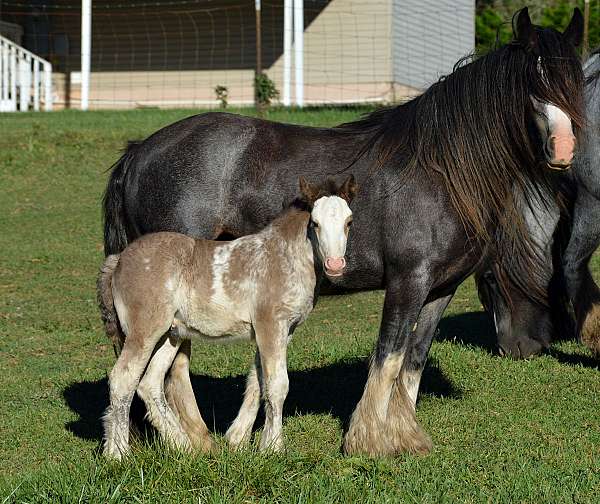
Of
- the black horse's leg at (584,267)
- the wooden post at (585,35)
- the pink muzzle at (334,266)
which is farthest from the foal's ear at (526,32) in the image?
the black horse's leg at (584,267)

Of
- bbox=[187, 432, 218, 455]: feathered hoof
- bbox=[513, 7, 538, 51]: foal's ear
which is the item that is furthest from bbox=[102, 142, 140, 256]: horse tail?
bbox=[513, 7, 538, 51]: foal's ear

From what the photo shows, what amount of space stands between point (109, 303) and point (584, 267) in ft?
13.0

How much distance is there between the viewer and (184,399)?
5.89m

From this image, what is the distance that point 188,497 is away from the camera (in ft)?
15.1

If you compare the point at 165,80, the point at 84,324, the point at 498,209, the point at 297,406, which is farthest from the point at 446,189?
the point at 165,80

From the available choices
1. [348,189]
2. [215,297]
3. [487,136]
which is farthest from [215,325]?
[487,136]

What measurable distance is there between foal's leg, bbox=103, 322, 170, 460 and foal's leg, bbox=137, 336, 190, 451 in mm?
215

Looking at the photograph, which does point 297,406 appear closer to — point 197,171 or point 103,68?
point 197,171

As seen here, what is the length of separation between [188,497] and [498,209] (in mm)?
2498

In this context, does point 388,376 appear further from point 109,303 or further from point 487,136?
point 109,303

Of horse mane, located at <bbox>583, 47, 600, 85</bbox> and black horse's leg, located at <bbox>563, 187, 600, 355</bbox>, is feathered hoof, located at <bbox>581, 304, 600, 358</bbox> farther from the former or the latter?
horse mane, located at <bbox>583, 47, 600, 85</bbox>

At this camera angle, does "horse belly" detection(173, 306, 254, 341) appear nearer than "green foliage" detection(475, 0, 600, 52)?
Yes

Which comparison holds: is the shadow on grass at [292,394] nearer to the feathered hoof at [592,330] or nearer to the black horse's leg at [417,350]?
the black horse's leg at [417,350]

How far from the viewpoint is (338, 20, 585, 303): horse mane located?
18.2ft
